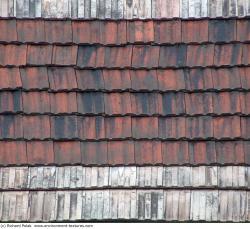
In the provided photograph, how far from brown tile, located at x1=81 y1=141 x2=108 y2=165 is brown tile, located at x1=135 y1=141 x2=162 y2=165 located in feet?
0.70

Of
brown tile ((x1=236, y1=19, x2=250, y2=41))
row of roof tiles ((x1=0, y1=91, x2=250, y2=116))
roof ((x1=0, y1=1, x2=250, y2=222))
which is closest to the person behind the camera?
roof ((x1=0, y1=1, x2=250, y2=222))

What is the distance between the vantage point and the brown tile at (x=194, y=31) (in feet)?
22.8

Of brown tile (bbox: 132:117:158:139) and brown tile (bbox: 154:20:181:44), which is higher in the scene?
brown tile (bbox: 154:20:181:44)

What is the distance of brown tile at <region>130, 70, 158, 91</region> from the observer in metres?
A: 6.88

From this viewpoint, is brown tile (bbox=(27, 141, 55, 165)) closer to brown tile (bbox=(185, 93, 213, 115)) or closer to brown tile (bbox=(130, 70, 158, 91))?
brown tile (bbox=(130, 70, 158, 91))

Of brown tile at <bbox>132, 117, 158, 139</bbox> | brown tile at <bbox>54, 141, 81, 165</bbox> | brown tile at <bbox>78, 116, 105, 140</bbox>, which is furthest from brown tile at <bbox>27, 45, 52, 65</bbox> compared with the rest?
brown tile at <bbox>132, 117, 158, 139</bbox>

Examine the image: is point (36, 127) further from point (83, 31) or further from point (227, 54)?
point (227, 54)

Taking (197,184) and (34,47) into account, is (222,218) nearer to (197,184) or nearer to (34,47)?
(197,184)

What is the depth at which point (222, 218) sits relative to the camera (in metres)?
6.70

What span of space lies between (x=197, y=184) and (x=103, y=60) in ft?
3.46

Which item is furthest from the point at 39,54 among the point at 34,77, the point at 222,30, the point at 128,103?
the point at 222,30

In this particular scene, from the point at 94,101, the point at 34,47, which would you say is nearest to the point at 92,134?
the point at 94,101

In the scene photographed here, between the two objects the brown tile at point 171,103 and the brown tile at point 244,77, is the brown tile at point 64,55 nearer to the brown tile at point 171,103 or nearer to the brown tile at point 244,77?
the brown tile at point 171,103

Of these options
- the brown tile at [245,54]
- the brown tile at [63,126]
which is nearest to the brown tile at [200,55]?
the brown tile at [245,54]
